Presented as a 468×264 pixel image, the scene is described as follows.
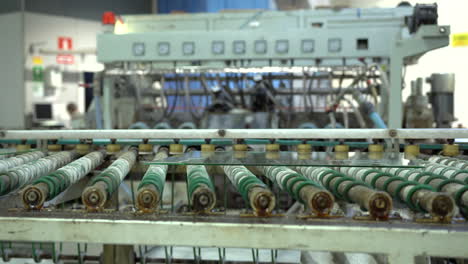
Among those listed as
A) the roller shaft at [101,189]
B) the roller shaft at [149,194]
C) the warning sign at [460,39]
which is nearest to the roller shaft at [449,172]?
the roller shaft at [149,194]

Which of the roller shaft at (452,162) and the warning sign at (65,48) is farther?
the warning sign at (65,48)

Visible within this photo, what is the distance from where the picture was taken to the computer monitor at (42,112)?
275 inches

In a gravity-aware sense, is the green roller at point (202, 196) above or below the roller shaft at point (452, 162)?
below

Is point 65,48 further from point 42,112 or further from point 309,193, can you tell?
point 309,193

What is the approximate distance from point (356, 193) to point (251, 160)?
1.00ft

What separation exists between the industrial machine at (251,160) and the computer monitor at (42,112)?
137 inches

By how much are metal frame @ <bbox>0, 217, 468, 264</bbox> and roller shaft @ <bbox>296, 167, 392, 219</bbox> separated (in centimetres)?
4

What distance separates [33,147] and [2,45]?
584cm

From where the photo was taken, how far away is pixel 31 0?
275 inches

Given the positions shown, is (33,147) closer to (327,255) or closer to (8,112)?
(327,255)

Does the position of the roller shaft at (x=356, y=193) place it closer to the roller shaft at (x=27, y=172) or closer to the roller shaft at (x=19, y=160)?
the roller shaft at (x=27, y=172)

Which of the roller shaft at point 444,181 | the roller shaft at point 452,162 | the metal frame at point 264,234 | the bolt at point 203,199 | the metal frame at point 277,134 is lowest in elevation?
the metal frame at point 264,234

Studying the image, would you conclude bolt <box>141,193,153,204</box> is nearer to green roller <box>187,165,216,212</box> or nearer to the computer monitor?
green roller <box>187,165,216,212</box>

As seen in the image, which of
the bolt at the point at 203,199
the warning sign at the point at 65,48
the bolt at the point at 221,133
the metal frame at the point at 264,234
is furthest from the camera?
the warning sign at the point at 65,48
